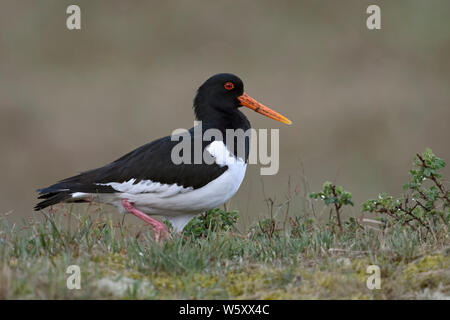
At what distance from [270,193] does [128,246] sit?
883 centimetres

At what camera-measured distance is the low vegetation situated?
15.4 feet

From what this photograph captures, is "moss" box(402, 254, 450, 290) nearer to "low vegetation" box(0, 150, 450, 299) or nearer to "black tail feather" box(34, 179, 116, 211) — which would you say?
"low vegetation" box(0, 150, 450, 299)

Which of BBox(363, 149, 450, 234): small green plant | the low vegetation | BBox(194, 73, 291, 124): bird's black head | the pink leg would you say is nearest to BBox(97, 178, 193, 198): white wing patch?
the pink leg

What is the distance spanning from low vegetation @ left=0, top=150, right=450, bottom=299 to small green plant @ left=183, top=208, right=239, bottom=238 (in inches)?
15.3

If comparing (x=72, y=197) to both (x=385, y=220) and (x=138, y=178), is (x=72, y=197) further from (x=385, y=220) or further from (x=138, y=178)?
(x=385, y=220)

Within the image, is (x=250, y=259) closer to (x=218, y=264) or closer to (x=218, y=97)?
(x=218, y=264)

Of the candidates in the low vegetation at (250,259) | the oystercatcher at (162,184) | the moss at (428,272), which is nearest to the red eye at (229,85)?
the oystercatcher at (162,184)

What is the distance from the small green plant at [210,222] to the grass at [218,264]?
804 millimetres

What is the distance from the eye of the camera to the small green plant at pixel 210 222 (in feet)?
22.3

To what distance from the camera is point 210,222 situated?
6859 millimetres

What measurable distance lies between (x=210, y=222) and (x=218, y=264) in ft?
5.41

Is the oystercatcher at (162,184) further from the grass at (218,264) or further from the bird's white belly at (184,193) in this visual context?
the grass at (218,264)

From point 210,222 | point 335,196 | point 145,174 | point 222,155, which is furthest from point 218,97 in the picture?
point 335,196
